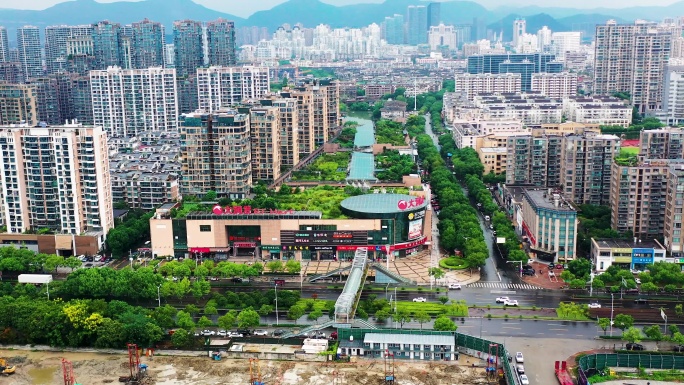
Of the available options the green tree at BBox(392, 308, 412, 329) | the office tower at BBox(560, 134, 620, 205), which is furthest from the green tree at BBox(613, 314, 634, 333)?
the office tower at BBox(560, 134, 620, 205)

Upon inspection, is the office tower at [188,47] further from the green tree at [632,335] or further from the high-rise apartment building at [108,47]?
the green tree at [632,335]

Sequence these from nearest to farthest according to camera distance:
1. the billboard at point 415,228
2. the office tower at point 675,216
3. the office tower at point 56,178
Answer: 1. the office tower at point 675,216
2. the billboard at point 415,228
3. the office tower at point 56,178

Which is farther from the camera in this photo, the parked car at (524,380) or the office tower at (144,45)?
the office tower at (144,45)

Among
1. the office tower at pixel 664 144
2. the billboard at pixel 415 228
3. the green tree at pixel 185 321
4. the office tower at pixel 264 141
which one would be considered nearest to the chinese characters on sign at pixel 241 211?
the billboard at pixel 415 228

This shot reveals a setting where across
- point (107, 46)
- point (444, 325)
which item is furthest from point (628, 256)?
point (107, 46)

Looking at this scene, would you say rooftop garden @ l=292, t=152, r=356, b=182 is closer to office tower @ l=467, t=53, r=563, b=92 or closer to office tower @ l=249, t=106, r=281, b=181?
office tower @ l=249, t=106, r=281, b=181
